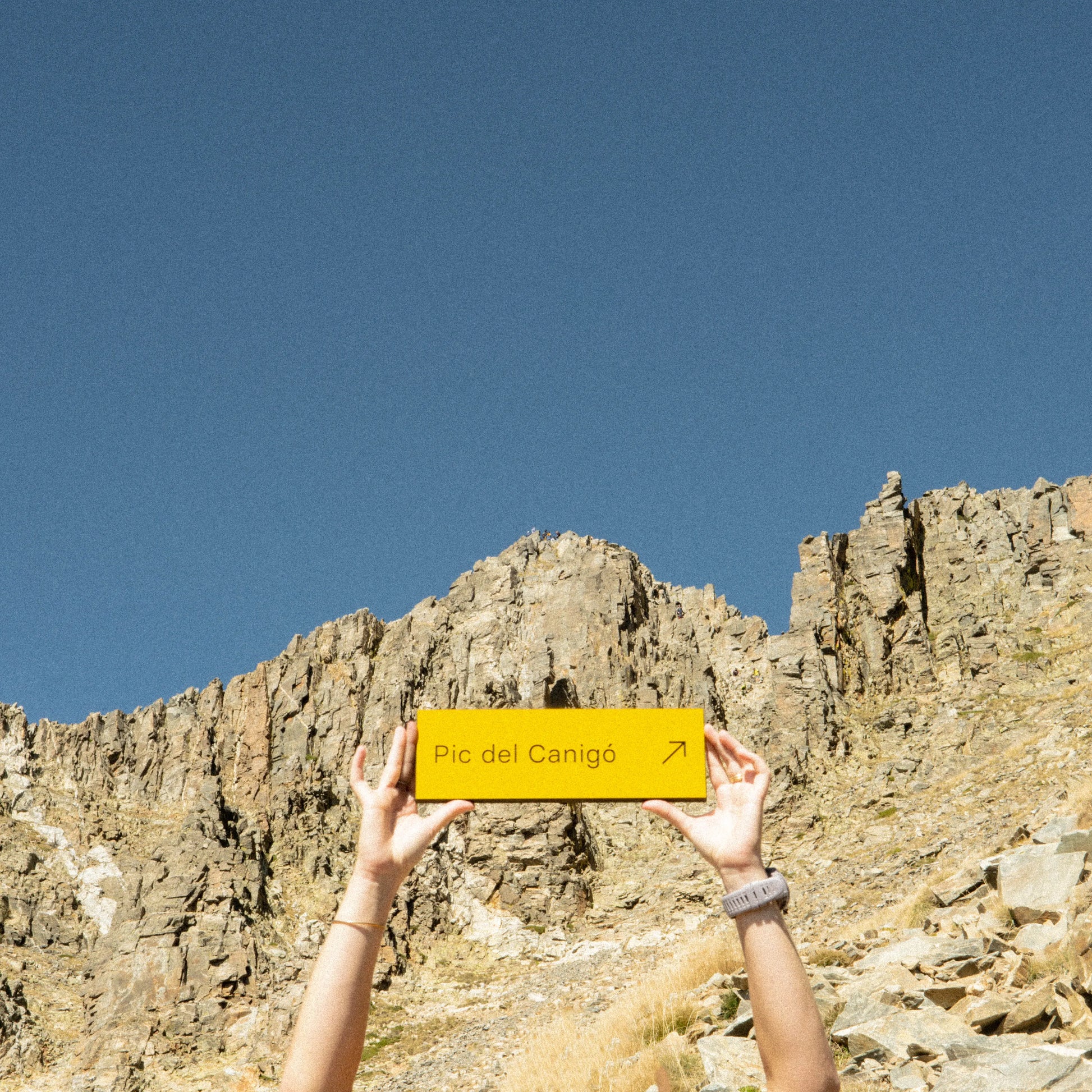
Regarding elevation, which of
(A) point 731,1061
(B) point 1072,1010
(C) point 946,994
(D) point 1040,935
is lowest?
(A) point 731,1061

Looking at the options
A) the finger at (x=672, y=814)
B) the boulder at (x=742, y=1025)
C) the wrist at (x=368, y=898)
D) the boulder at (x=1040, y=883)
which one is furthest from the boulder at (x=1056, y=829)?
the wrist at (x=368, y=898)

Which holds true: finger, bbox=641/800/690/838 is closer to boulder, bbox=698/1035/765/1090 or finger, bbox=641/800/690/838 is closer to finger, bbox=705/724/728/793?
finger, bbox=705/724/728/793

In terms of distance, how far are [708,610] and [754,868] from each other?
6362cm

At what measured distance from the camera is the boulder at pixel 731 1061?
432 inches

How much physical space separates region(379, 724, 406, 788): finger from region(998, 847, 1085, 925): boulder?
1077 cm

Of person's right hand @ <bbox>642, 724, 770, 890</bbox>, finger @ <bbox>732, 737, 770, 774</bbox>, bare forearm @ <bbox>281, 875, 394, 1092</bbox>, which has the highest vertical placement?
finger @ <bbox>732, 737, 770, 774</bbox>

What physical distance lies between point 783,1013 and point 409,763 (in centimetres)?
199

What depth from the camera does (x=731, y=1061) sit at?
37.7 feet

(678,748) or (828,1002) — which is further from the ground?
(678,748)

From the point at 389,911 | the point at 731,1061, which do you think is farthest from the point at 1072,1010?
the point at 389,911

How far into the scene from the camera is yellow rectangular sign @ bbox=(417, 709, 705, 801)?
4.94 metres

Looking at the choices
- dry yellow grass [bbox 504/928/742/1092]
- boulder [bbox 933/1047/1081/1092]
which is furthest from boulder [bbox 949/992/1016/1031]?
dry yellow grass [bbox 504/928/742/1092]

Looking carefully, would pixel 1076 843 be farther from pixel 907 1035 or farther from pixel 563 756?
pixel 563 756

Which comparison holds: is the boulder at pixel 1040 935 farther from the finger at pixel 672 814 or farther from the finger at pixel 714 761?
the finger at pixel 672 814
